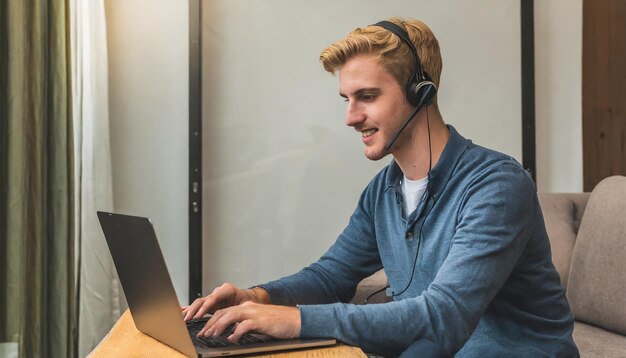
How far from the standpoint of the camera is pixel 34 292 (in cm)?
214

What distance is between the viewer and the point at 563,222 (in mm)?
2320

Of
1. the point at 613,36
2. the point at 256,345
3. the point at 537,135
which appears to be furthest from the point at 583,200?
the point at 256,345

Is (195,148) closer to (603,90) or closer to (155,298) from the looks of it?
(603,90)

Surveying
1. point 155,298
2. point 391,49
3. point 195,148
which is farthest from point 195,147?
point 155,298

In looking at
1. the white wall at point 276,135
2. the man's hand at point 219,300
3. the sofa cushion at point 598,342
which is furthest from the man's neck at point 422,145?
the white wall at point 276,135

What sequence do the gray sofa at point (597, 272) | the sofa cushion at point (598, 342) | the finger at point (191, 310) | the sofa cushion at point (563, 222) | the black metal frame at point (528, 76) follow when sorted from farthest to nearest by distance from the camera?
the black metal frame at point (528, 76), the sofa cushion at point (563, 222), the gray sofa at point (597, 272), the sofa cushion at point (598, 342), the finger at point (191, 310)

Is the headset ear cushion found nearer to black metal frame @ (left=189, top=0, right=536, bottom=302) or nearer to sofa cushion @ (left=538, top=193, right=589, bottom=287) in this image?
sofa cushion @ (left=538, top=193, right=589, bottom=287)

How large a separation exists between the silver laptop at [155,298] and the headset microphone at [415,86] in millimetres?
492

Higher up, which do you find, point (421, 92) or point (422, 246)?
point (421, 92)

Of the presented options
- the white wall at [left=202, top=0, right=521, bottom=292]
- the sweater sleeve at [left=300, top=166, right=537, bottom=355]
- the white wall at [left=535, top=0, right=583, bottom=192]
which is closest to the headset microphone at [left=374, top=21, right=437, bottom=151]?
the sweater sleeve at [left=300, top=166, right=537, bottom=355]

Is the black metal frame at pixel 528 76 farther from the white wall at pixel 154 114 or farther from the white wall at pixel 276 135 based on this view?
the white wall at pixel 154 114

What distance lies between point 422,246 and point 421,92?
28 centimetres

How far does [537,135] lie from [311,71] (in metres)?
0.92

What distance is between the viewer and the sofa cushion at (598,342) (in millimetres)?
1799
